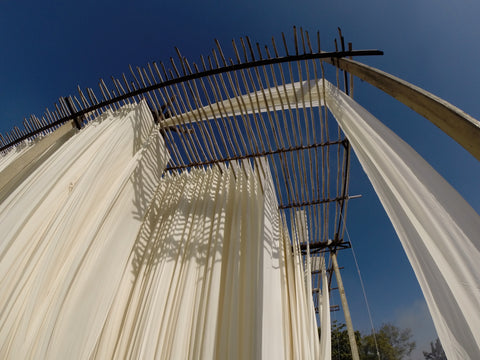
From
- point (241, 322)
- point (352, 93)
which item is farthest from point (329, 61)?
point (241, 322)

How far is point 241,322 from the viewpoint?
5.72 ft

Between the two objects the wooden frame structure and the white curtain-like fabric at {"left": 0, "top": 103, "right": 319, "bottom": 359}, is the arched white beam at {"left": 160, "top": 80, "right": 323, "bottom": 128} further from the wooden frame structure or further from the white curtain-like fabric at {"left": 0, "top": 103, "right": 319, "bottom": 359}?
the white curtain-like fabric at {"left": 0, "top": 103, "right": 319, "bottom": 359}

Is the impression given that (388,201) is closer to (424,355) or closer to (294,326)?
(294,326)

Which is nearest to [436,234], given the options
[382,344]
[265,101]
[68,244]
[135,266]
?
[265,101]

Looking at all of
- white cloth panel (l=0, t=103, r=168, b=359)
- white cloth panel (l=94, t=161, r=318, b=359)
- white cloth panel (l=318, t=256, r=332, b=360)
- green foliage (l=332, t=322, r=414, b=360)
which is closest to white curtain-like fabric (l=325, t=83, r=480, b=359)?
white cloth panel (l=94, t=161, r=318, b=359)

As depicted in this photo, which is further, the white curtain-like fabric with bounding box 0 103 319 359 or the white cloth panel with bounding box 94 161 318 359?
the white cloth panel with bounding box 94 161 318 359

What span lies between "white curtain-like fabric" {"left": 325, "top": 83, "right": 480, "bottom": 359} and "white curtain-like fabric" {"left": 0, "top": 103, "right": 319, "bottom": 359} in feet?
2.98

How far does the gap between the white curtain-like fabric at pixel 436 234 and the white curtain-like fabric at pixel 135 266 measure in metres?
0.91

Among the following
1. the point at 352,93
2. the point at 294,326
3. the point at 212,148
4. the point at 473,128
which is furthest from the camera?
the point at 212,148

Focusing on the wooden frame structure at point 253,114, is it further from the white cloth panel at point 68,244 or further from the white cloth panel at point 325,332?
the white cloth panel at point 325,332

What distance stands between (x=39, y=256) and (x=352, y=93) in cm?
270

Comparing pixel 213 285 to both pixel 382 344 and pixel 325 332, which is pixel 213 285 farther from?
pixel 382 344

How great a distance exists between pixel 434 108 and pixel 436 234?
53 cm

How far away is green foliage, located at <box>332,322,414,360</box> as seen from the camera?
15445mm
